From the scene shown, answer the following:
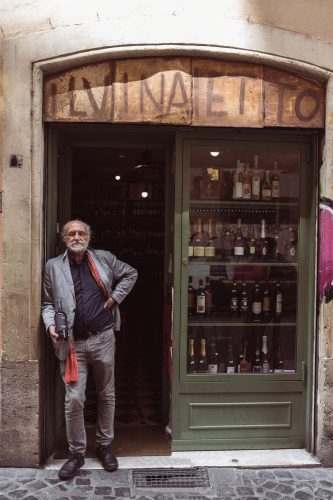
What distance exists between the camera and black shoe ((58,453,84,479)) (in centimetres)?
474

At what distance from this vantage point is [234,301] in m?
5.66

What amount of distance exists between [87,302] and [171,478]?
167 centimetres

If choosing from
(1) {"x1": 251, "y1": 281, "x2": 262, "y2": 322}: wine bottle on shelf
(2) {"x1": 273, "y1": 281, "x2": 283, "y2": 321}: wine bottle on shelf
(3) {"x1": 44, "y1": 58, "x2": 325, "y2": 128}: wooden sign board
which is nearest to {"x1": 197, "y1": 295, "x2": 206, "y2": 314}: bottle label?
(1) {"x1": 251, "y1": 281, "x2": 262, "y2": 322}: wine bottle on shelf

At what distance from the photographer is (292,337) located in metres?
5.52

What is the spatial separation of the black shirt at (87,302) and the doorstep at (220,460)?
1.25 m

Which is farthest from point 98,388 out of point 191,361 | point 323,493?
point 323,493

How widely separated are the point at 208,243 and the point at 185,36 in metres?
1.93

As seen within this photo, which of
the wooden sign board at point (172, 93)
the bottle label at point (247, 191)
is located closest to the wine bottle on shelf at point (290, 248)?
the bottle label at point (247, 191)

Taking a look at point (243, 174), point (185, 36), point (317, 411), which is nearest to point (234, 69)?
point (185, 36)

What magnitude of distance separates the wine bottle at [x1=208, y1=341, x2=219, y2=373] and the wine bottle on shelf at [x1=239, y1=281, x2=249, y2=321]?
1.34 feet

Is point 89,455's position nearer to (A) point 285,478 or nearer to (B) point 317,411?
(A) point 285,478

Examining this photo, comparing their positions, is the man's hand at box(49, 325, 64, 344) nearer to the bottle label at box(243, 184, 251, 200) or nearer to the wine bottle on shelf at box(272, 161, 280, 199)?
the bottle label at box(243, 184, 251, 200)

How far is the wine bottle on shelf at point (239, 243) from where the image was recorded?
18.5 ft

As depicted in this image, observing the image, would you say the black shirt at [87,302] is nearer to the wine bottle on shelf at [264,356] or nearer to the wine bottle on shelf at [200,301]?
the wine bottle on shelf at [200,301]
